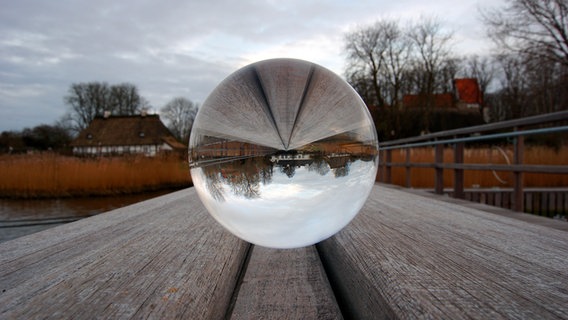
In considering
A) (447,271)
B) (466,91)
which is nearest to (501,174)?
(447,271)

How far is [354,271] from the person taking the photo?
0.75m

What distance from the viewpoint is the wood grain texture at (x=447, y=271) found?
564 millimetres

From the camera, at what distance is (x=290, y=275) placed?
2.71ft

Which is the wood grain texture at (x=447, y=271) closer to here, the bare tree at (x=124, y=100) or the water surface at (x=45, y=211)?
the water surface at (x=45, y=211)

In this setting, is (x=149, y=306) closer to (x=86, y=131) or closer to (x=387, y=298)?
(x=387, y=298)

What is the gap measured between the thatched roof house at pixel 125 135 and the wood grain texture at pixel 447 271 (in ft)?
148

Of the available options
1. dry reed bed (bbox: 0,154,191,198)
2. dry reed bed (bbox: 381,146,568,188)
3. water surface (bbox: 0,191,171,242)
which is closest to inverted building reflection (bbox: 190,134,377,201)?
water surface (bbox: 0,191,171,242)

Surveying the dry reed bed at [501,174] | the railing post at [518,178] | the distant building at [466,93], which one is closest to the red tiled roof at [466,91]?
the distant building at [466,93]

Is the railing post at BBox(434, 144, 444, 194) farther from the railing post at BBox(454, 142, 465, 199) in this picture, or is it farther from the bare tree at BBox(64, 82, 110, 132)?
the bare tree at BBox(64, 82, 110, 132)

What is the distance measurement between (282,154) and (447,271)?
1.47 ft

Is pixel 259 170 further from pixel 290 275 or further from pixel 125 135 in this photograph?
pixel 125 135

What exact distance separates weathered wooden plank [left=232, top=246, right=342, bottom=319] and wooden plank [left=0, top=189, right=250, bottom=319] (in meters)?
0.04

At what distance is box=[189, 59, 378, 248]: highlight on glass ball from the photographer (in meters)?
0.83

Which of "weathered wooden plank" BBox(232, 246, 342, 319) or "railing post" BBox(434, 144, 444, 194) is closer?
"weathered wooden plank" BBox(232, 246, 342, 319)
